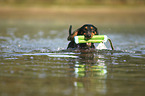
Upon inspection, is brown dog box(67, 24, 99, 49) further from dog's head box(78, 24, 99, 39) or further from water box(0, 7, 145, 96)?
water box(0, 7, 145, 96)

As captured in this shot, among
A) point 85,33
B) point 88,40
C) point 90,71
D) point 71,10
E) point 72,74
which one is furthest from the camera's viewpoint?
point 71,10

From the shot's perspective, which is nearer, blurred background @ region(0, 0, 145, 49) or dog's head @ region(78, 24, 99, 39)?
dog's head @ region(78, 24, 99, 39)

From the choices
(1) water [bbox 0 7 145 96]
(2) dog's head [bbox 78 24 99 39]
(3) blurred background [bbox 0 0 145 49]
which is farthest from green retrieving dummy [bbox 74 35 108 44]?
(3) blurred background [bbox 0 0 145 49]

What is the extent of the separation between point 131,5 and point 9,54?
94.6ft

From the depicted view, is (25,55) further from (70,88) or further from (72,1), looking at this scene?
(72,1)

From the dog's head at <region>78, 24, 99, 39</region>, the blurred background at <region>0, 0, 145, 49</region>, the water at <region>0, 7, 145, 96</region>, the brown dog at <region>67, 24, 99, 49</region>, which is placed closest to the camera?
the water at <region>0, 7, 145, 96</region>

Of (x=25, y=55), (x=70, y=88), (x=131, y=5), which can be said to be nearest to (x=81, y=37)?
(x=25, y=55)

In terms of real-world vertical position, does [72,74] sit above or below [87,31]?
below

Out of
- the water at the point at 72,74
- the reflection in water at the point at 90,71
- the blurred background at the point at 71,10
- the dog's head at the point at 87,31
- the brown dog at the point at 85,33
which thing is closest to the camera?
the water at the point at 72,74

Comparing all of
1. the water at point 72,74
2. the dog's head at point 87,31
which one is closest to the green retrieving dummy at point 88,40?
the dog's head at point 87,31

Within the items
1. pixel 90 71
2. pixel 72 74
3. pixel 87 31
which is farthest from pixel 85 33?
pixel 72 74

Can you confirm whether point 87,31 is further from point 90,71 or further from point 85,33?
point 90,71

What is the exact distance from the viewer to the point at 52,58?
9.48m

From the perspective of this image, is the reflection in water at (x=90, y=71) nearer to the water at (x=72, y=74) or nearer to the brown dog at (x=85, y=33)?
the water at (x=72, y=74)
